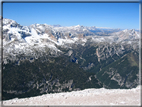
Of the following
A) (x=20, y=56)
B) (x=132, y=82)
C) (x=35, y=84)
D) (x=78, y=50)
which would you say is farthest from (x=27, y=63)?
(x=78, y=50)

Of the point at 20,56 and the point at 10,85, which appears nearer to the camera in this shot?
the point at 10,85

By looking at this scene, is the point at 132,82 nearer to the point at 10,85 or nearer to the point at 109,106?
the point at 10,85

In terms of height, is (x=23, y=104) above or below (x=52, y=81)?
above

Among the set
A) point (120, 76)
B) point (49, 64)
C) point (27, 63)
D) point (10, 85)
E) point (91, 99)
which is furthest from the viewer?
point (120, 76)

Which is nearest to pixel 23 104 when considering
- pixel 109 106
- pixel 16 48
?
pixel 109 106

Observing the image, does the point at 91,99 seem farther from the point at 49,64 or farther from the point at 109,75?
the point at 109,75

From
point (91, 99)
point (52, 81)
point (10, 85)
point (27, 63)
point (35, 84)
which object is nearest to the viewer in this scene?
point (91, 99)

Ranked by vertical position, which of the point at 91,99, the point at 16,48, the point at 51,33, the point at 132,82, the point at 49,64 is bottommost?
the point at 132,82

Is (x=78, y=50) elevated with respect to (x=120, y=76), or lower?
elevated

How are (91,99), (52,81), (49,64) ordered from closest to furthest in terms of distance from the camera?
(91,99) < (52,81) < (49,64)
